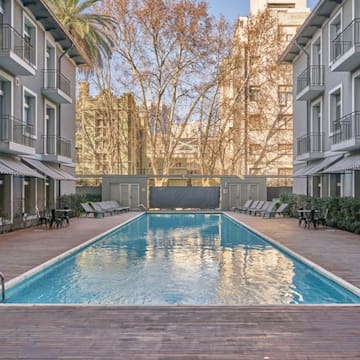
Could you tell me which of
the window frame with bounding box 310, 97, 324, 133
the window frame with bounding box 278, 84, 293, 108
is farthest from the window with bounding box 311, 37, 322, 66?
the window frame with bounding box 278, 84, 293, 108

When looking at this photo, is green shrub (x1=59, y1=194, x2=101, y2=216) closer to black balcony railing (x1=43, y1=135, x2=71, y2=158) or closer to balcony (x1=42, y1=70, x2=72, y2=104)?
black balcony railing (x1=43, y1=135, x2=71, y2=158)

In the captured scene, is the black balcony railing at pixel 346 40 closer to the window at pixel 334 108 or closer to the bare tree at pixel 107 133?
the window at pixel 334 108

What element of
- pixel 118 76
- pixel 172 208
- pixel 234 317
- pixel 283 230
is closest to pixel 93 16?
pixel 118 76

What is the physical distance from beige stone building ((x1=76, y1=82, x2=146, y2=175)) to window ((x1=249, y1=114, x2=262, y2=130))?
8760 mm

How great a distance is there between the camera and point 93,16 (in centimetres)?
2973

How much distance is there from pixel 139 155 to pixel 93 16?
39.7 ft

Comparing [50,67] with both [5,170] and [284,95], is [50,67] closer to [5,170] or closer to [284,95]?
[5,170]

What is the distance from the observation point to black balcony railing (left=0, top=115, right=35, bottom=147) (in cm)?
1598

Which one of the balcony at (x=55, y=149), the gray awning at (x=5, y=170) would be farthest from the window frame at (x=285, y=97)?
the gray awning at (x=5, y=170)

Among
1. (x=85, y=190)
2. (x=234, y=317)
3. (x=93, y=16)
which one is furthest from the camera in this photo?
(x=85, y=190)

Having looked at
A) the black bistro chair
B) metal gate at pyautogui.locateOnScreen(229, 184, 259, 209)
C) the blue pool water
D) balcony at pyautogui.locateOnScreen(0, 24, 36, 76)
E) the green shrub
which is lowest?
the blue pool water

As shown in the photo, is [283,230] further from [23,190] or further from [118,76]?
[118,76]

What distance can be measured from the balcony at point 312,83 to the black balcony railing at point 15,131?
1269 centimetres

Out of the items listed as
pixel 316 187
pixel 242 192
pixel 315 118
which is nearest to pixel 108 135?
pixel 242 192
